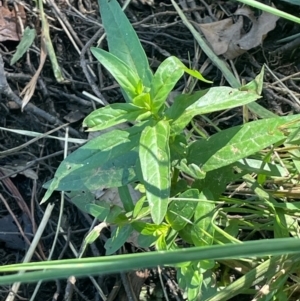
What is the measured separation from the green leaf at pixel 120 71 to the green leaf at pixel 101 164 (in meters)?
0.08

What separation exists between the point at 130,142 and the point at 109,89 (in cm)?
57

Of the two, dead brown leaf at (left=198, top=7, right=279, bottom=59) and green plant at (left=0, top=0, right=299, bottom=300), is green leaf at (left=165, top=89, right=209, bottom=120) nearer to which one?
green plant at (left=0, top=0, right=299, bottom=300)

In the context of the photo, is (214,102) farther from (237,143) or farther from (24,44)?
(24,44)

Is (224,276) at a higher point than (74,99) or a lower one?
lower

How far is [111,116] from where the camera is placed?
3.26 feet

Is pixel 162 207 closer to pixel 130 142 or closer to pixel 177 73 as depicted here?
pixel 130 142

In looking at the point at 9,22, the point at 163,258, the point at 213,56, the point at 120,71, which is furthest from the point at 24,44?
the point at 163,258

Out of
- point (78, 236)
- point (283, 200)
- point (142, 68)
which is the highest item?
point (142, 68)

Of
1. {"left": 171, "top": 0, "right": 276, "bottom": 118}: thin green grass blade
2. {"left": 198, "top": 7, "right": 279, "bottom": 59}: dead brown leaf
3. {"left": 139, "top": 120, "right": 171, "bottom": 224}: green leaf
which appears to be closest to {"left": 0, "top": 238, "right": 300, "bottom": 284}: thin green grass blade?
{"left": 139, "top": 120, "right": 171, "bottom": 224}: green leaf

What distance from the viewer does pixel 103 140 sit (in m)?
1.03

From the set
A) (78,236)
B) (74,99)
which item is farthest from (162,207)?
(74,99)

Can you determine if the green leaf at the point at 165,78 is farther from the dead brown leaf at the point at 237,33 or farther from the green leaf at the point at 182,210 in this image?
the dead brown leaf at the point at 237,33

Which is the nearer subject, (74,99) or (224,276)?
(224,276)

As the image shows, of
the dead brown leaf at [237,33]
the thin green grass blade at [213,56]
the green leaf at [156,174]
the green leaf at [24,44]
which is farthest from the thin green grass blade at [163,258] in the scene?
the green leaf at [24,44]
